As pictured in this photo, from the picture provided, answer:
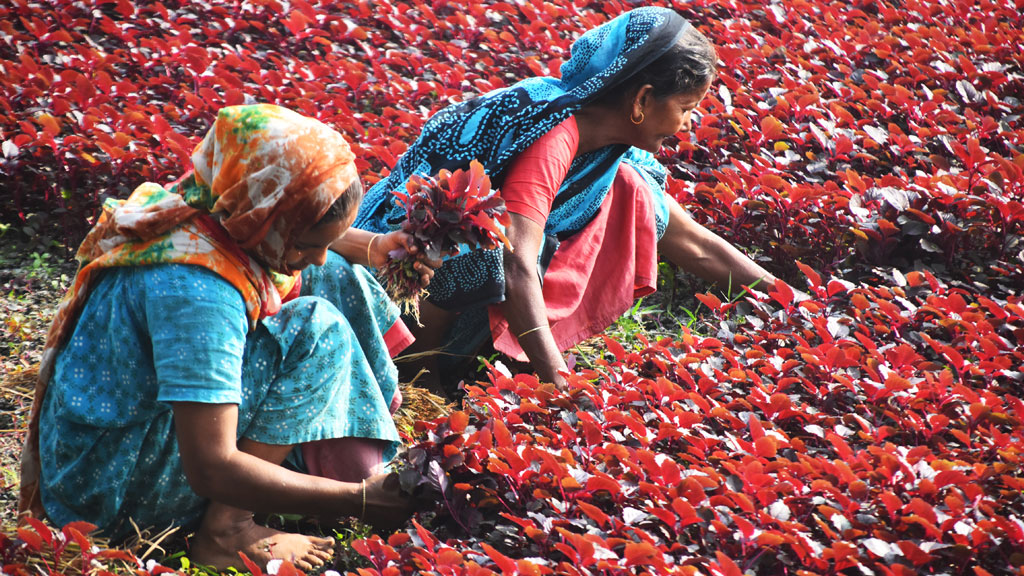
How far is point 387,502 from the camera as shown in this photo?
2.12 m

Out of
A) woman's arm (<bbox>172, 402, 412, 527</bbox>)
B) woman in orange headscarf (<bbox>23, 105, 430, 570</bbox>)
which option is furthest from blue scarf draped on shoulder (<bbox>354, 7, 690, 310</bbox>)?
woman's arm (<bbox>172, 402, 412, 527</bbox>)

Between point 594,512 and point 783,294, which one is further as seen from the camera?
point 783,294

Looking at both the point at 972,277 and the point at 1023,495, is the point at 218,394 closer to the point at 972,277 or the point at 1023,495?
the point at 1023,495

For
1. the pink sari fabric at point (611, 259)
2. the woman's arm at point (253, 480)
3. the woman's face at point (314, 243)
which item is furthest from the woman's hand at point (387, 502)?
the pink sari fabric at point (611, 259)

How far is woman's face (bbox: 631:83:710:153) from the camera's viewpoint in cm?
290

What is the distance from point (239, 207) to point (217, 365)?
1.08 ft

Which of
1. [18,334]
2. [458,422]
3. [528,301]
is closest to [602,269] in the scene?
[528,301]

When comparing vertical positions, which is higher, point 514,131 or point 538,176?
point 514,131

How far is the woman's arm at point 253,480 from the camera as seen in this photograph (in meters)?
1.93

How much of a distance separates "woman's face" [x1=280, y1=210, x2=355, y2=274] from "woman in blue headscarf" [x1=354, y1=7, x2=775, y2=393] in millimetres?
724

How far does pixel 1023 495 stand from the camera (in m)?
1.92

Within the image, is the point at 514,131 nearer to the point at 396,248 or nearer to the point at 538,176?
the point at 538,176

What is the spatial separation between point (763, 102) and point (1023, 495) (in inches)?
105

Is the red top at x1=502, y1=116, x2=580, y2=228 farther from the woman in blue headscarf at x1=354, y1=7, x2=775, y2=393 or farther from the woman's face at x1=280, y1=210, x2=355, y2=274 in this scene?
the woman's face at x1=280, y1=210, x2=355, y2=274
